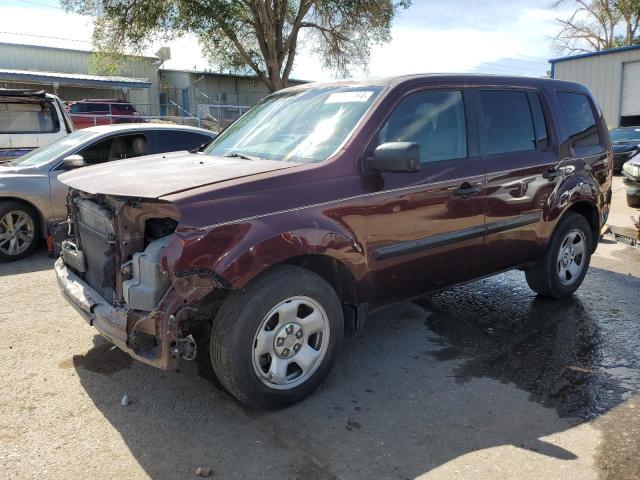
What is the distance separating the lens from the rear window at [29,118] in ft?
29.8

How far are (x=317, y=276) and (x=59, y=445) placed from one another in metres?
1.66

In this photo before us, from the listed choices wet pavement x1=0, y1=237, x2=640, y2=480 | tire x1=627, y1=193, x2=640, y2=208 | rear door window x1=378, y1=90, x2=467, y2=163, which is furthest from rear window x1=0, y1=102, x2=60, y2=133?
tire x1=627, y1=193, x2=640, y2=208

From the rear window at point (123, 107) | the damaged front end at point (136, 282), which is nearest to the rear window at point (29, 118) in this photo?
the damaged front end at point (136, 282)

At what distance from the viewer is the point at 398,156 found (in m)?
3.32

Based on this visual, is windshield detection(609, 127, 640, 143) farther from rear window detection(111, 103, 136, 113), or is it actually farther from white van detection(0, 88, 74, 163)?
rear window detection(111, 103, 136, 113)

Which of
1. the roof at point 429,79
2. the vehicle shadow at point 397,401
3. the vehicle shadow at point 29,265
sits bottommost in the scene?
the vehicle shadow at point 397,401

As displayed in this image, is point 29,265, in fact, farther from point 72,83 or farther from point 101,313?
point 72,83

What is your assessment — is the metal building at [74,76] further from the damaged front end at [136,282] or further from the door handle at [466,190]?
the door handle at [466,190]

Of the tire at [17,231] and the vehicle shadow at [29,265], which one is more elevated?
the tire at [17,231]

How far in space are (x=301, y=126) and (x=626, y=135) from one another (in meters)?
16.1

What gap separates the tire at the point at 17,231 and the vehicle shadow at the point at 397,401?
3.10 m

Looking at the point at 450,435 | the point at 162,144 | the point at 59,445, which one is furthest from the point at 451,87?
the point at 162,144

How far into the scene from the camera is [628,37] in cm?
4009

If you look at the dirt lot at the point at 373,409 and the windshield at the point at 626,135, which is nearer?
the dirt lot at the point at 373,409
